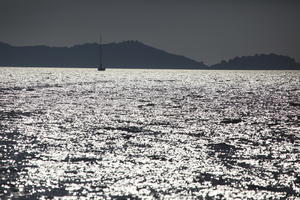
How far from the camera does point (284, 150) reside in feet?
182

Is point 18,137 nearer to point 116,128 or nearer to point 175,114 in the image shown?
point 116,128

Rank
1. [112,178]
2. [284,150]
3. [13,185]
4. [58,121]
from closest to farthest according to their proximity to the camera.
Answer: [13,185]
[112,178]
[284,150]
[58,121]

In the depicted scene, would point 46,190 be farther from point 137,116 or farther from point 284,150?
point 137,116

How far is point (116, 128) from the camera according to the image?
241ft

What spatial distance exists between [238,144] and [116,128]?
21.2 metres

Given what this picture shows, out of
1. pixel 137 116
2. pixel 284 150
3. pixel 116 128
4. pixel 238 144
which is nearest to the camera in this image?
pixel 284 150

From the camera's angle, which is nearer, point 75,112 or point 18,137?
point 18,137

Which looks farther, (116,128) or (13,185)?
(116,128)

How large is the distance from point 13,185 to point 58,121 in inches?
1750

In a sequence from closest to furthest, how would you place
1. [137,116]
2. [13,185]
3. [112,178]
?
[13,185] → [112,178] → [137,116]

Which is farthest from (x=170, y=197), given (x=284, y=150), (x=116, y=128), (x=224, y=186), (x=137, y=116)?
(x=137, y=116)

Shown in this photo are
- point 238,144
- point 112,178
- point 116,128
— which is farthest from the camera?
point 116,128

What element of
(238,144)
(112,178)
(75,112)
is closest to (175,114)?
(75,112)

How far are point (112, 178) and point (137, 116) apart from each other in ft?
170
